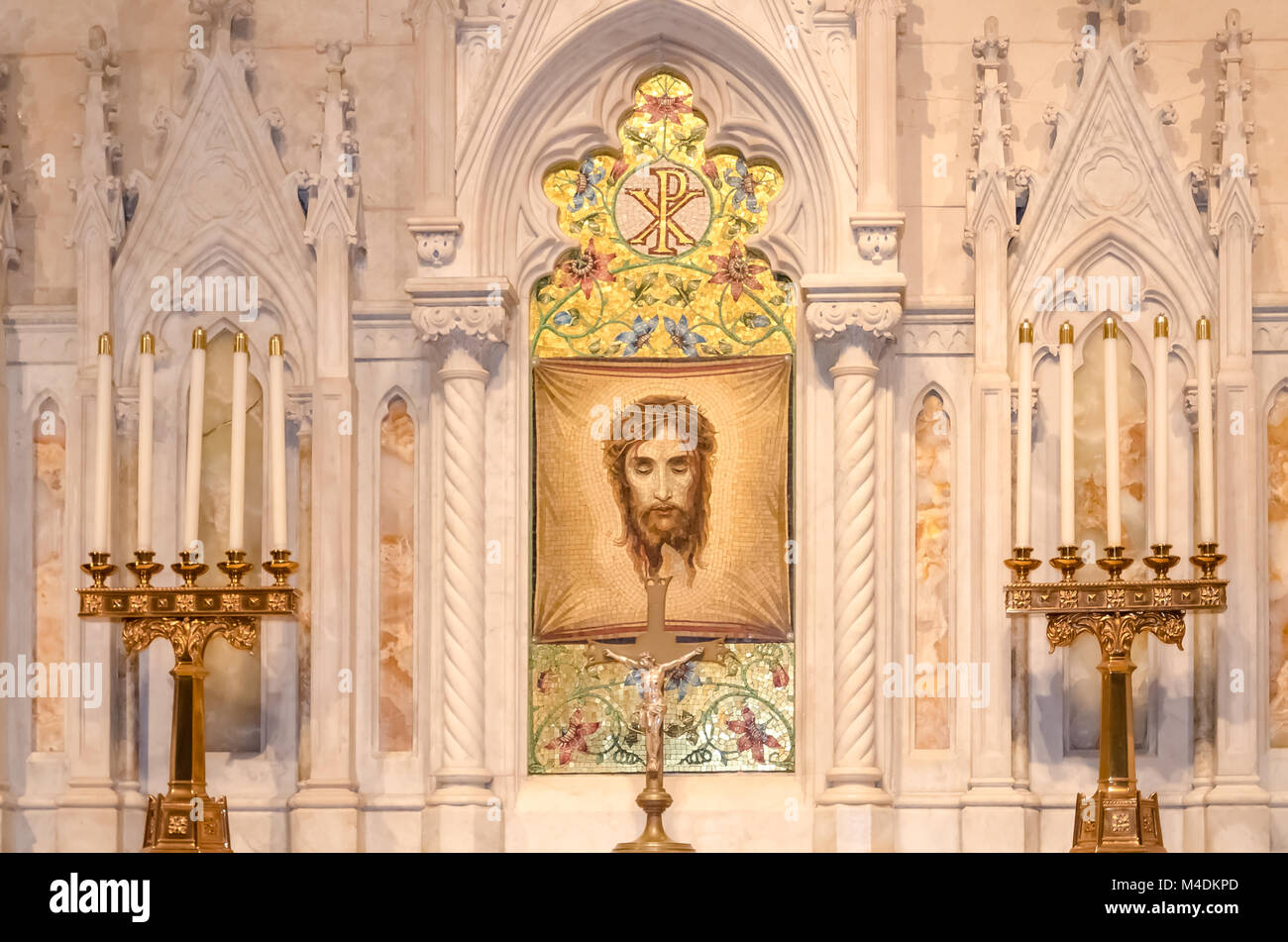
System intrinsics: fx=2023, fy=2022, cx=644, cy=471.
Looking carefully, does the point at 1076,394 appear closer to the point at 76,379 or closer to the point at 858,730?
the point at 858,730

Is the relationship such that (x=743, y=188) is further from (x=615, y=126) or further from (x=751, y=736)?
(x=751, y=736)

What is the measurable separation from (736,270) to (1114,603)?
242 cm

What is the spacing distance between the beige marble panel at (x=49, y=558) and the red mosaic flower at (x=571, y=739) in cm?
226

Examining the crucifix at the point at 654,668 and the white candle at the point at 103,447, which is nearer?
the white candle at the point at 103,447

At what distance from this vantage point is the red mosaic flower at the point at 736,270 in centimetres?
939

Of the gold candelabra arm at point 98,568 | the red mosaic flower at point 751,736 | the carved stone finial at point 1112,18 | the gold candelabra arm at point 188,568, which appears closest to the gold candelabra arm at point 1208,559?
the red mosaic flower at point 751,736

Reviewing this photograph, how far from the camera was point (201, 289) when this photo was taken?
30.6 ft

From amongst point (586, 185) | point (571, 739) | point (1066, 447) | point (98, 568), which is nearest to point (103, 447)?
point (98, 568)

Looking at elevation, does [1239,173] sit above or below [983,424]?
above

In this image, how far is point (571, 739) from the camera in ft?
30.0

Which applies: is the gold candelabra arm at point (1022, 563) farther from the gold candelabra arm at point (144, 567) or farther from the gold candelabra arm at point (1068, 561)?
the gold candelabra arm at point (144, 567)

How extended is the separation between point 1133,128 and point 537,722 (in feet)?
12.5

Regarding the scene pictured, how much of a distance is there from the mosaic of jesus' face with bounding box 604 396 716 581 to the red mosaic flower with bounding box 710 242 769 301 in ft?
2.12
